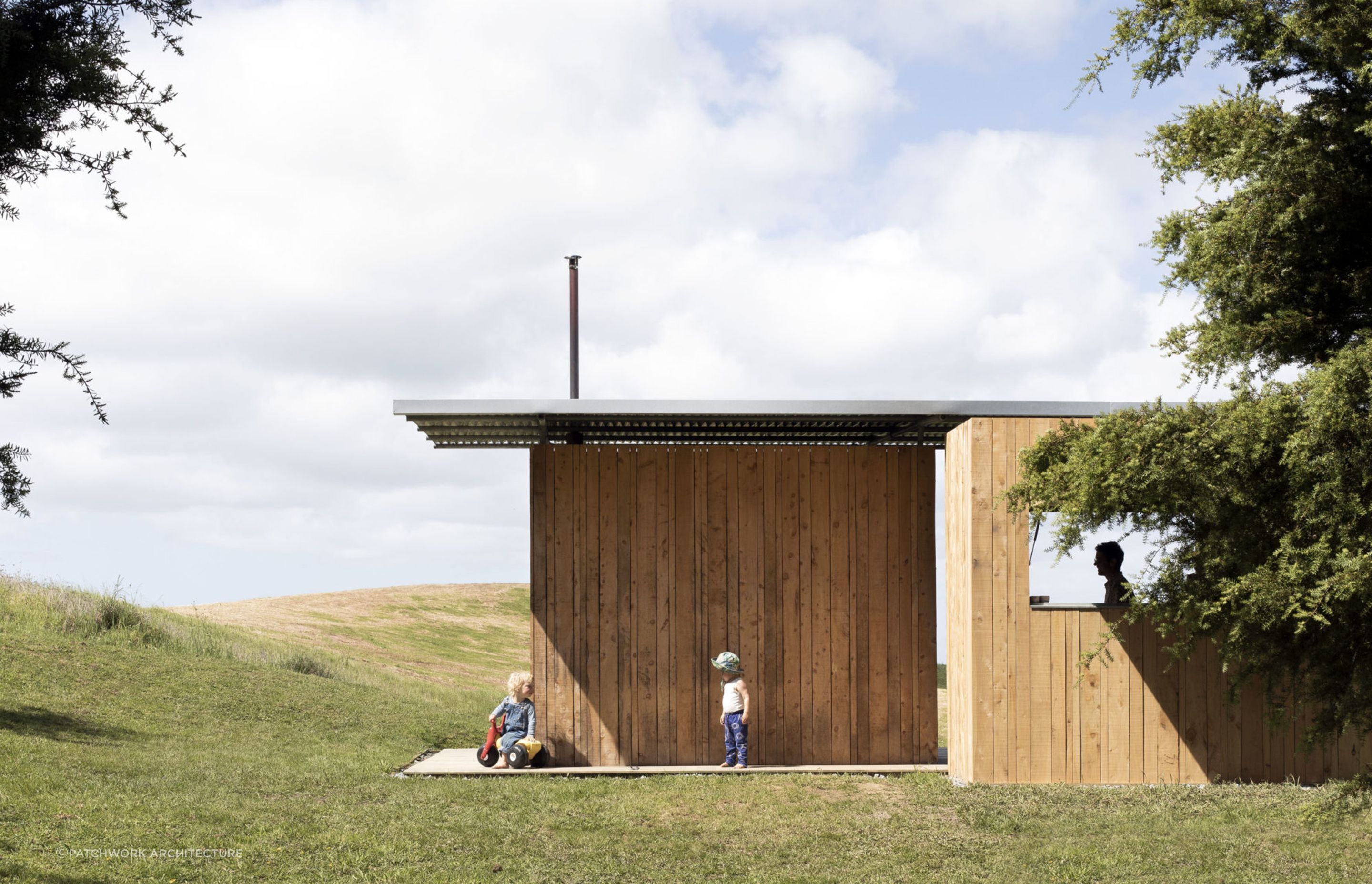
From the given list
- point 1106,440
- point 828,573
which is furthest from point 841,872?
point 828,573

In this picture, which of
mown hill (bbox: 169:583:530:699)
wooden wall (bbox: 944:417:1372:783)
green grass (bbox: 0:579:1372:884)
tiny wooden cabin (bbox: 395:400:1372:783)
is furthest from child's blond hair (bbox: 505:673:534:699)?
mown hill (bbox: 169:583:530:699)

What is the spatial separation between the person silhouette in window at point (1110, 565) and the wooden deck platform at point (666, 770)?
7.79 ft

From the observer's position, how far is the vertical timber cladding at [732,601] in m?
12.0

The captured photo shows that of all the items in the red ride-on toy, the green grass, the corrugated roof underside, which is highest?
the corrugated roof underside

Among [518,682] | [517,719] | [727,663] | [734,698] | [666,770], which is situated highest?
[727,663]

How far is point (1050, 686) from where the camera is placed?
413 inches

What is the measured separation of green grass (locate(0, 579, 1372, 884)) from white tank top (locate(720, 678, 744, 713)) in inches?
34.0

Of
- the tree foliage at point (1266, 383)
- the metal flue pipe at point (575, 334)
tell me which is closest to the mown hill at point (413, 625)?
the metal flue pipe at point (575, 334)

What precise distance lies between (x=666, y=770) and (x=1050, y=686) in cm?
374

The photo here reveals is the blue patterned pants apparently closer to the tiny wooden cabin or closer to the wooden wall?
the tiny wooden cabin

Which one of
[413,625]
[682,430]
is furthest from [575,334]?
[413,625]

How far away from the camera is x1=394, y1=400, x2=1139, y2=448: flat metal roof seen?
1089 centimetres

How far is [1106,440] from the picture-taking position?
8305 mm

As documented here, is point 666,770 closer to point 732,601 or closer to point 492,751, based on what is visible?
point 492,751
